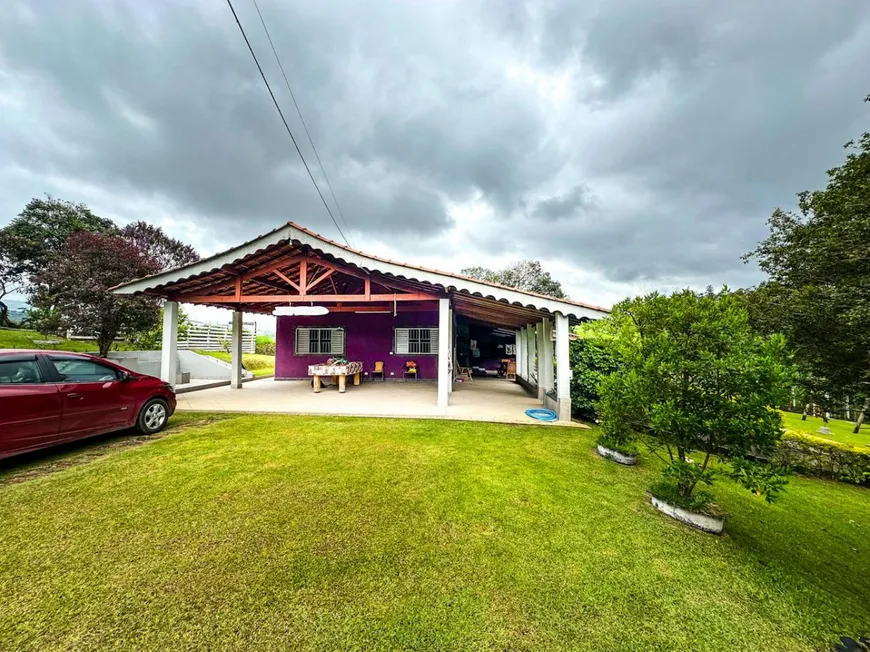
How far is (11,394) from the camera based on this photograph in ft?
10.9

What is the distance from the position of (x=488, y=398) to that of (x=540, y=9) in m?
10.7

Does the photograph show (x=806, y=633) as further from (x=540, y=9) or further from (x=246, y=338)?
(x=246, y=338)

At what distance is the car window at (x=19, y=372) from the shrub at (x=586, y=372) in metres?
8.34

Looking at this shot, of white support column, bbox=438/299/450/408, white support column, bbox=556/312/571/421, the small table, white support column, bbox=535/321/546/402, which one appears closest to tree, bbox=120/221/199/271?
the small table

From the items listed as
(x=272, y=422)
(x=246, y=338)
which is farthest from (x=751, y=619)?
(x=246, y=338)

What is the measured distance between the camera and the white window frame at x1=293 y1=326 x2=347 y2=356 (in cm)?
1244

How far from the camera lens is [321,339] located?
12.6 m

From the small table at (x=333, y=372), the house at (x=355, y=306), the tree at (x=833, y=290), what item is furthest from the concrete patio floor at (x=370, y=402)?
the tree at (x=833, y=290)

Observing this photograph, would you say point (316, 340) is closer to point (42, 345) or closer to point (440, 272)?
point (440, 272)

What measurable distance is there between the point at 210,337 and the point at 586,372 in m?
18.7

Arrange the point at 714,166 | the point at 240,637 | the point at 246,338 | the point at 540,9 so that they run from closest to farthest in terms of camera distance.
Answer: the point at 240,637 → the point at 540,9 → the point at 714,166 → the point at 246,338

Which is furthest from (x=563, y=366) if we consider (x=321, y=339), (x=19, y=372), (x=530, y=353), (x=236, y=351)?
(x=236, y=351)

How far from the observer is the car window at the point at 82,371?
12.8 ft

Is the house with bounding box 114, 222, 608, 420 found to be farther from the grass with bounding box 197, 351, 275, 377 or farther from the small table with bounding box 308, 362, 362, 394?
the grass with bounding box 197, 351, 275, 377
